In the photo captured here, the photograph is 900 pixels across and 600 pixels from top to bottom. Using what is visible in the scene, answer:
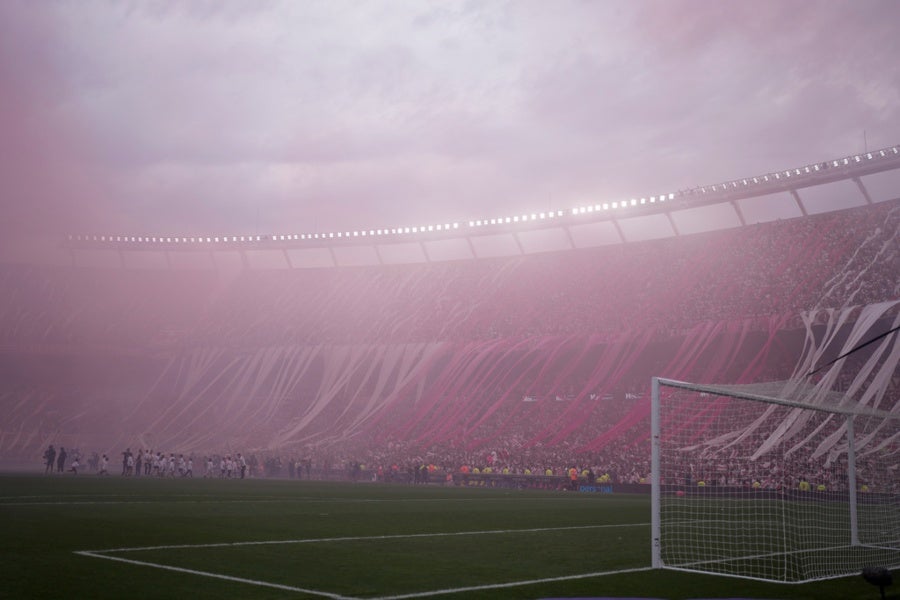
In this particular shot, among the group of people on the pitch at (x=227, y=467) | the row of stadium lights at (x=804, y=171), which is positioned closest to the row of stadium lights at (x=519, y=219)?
the row of stadium lights at (x=804, y=171)

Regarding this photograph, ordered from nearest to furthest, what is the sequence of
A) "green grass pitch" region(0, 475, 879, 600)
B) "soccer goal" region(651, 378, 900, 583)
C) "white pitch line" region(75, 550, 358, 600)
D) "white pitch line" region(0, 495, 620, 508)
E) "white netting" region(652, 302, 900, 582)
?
"white pitch line" region(75, 550, 358, 600), "green grass pitch" region(0, 475, 879, 600), "soccer goal" region(651, 378, 900, 583), "white netting" region(652, 302, 900, 582), "white pitch line" region(0, 495, 620, 508)

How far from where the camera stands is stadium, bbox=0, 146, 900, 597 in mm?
34531

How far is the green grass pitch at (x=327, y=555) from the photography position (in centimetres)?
737

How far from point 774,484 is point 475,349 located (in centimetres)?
2089

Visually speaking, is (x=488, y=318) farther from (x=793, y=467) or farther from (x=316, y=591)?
(x=316, y=591)

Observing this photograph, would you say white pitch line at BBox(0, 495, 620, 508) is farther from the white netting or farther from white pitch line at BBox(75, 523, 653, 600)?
white pitch line at BBox(75, 523, 653, 600)

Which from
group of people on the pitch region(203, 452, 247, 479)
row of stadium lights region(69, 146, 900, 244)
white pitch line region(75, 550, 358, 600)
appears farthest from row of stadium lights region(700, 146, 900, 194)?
white pitch line region(75, 550, 358, 600)

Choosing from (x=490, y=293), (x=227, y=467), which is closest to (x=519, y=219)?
(x=490, y=293)

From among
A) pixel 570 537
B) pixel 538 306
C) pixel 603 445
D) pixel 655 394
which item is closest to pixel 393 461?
pixel 603 445

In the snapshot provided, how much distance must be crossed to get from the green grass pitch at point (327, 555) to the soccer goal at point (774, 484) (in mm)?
945

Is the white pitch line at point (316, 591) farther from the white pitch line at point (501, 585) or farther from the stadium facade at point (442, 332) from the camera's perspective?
the stadium facade at point (442, 332)

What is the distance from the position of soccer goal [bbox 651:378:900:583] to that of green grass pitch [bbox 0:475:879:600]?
945 mm

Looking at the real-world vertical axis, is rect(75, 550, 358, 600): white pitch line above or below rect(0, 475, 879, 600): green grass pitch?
above

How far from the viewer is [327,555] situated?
9.57m
